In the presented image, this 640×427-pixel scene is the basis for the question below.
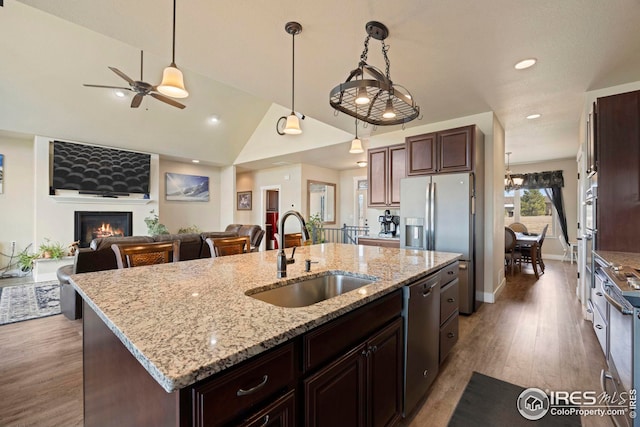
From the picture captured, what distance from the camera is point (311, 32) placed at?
7.32 ft

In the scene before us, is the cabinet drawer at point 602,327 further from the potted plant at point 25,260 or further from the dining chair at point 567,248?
the potted plant at point 25,260

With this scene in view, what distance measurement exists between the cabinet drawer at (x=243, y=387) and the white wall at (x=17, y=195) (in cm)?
730

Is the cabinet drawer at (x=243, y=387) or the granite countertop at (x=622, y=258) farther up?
the granite countertop at (x=622, y=258)

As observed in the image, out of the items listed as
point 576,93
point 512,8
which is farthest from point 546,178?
point 512,8

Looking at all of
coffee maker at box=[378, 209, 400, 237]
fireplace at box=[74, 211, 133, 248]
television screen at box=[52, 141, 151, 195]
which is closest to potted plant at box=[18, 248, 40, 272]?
→ fireplace at box=[74, 211, 133, 248]

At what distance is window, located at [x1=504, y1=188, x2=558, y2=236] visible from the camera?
7.68 metres

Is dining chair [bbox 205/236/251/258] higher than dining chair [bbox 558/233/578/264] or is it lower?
higher

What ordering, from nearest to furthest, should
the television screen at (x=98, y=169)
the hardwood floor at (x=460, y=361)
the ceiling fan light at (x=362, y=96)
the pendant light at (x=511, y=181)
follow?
the ceiling fan light at (x=362, y=96)
the hardwood floor at (x=460, y=361)
the television screen at (x=98, y=169)
the pendant light at (x=511, y=181)

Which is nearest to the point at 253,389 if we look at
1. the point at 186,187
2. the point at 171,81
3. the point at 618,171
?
the point at 171,81

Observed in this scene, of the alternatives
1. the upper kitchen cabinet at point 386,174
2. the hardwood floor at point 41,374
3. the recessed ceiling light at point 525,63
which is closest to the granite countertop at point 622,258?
the recessed ceiling light at point 525,63

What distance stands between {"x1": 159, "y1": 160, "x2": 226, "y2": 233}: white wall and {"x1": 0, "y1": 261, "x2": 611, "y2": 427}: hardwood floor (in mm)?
4404

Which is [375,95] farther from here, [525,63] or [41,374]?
[41,374]

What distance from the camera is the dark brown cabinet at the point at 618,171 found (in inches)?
97.6

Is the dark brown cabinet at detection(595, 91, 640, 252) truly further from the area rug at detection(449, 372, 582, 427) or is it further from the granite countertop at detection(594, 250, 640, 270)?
the area rug at detection(449, 372, 582, 427)
